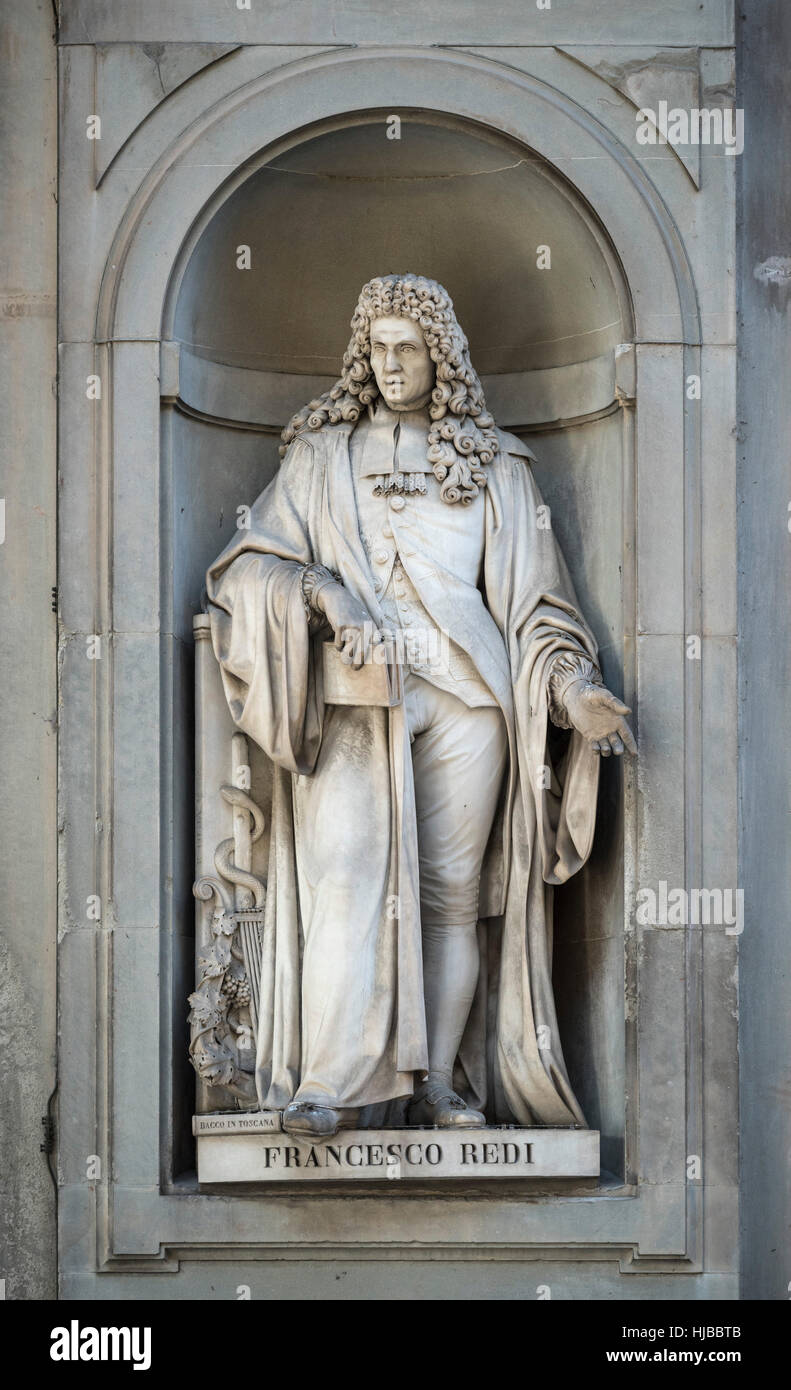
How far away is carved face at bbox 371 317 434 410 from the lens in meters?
11.6

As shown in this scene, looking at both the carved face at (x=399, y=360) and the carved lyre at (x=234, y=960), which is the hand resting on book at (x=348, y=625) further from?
the carved face at (x=399, y=360)

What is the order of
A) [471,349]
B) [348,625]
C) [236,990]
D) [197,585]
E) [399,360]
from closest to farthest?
[348,625], [236,990], [399,360], [197,585], [471,349]

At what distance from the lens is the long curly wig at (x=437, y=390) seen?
11594 millimetres

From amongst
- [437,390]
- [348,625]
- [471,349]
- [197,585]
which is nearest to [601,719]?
[348,625]

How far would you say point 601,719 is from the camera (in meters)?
11.2

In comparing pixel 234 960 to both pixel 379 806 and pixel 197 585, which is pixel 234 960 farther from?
pixel 197 585

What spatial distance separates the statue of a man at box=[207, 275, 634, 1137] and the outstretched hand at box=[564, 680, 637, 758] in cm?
1

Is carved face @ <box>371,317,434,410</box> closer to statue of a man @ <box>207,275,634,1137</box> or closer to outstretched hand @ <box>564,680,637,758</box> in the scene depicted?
statue of a man @ <box>207,275,634,1137</box>

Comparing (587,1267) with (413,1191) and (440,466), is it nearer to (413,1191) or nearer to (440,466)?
(413,1191)

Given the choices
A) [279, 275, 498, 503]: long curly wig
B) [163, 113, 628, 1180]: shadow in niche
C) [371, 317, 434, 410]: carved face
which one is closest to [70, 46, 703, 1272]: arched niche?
[163, 113, 628, 1180]: shadow in niche

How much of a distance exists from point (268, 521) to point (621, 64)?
2.21 meters

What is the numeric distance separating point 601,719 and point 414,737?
756 millimetres

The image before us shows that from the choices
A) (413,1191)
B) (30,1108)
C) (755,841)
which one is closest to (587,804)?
(755,841)

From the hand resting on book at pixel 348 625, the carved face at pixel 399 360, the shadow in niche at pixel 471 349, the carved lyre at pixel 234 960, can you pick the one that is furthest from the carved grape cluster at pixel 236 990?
the carved face at pixel 399 360
